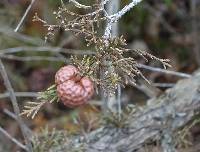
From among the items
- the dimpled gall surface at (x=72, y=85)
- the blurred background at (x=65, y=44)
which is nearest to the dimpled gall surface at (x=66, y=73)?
the dimpled gall surface at (x=72, y=85)

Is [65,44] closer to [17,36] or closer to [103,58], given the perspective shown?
[17,36]

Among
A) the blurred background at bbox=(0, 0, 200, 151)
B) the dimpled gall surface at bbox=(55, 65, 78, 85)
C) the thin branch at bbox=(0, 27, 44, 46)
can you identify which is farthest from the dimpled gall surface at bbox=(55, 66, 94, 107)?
the thin branch at bbox=(0, 27, 44, 46)

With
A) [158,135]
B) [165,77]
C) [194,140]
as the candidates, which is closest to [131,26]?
[165,77]

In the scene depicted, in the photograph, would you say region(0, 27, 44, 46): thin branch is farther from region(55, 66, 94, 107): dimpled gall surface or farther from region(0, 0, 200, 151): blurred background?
region(55, 66, 94, 107): dimpled gall surface

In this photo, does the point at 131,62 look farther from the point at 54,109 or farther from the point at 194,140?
Answer: the point at 54,109

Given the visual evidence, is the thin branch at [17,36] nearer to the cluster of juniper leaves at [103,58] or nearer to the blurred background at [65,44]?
the blurred background at [65,44]

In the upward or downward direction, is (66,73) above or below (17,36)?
below

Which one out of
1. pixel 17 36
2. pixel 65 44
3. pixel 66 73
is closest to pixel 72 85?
pixel 66 73

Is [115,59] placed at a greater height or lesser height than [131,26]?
lesser
